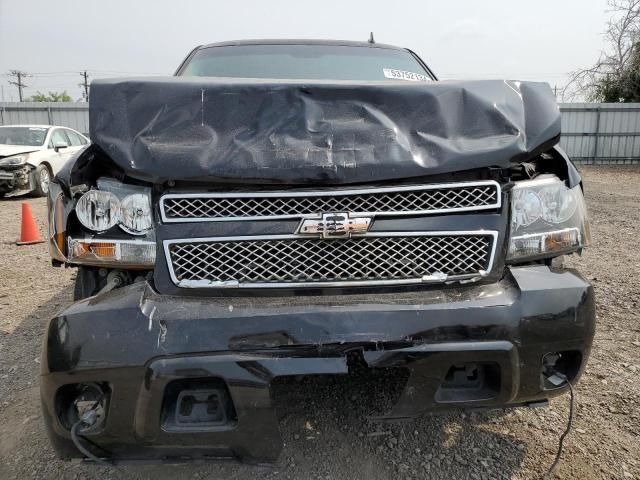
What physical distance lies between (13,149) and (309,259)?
37.5ft

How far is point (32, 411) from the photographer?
2.48 m

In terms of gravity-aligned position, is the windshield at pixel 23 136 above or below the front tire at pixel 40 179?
above

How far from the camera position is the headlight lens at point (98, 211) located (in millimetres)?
1712

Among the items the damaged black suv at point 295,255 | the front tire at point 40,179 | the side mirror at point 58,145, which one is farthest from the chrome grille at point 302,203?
the side mirror at point 58,145

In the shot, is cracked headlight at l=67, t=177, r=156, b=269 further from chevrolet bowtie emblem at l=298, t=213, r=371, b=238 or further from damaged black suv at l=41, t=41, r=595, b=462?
chevrolet bowtie emblem at l=298, t=213, r=371, b=238

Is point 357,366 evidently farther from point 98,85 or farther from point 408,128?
point 98,85

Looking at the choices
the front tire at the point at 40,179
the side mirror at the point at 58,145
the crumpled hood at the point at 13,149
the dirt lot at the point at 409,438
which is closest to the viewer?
the dirt lot at the point at 409,438

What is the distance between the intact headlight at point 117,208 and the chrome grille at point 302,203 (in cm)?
8

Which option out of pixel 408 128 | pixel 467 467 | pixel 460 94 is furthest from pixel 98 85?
pixel 467 467

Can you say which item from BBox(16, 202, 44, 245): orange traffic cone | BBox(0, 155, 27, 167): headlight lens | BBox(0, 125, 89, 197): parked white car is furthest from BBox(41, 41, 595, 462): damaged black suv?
BBox(0, 155, 27, 167): headlight lens

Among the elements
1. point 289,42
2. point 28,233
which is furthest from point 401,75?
point 28,233

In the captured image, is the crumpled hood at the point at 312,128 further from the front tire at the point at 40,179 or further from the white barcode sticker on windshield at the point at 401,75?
the front tire at the point at 40,179

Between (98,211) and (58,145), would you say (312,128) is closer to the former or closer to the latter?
(98,211)

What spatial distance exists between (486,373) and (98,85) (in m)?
1.73
